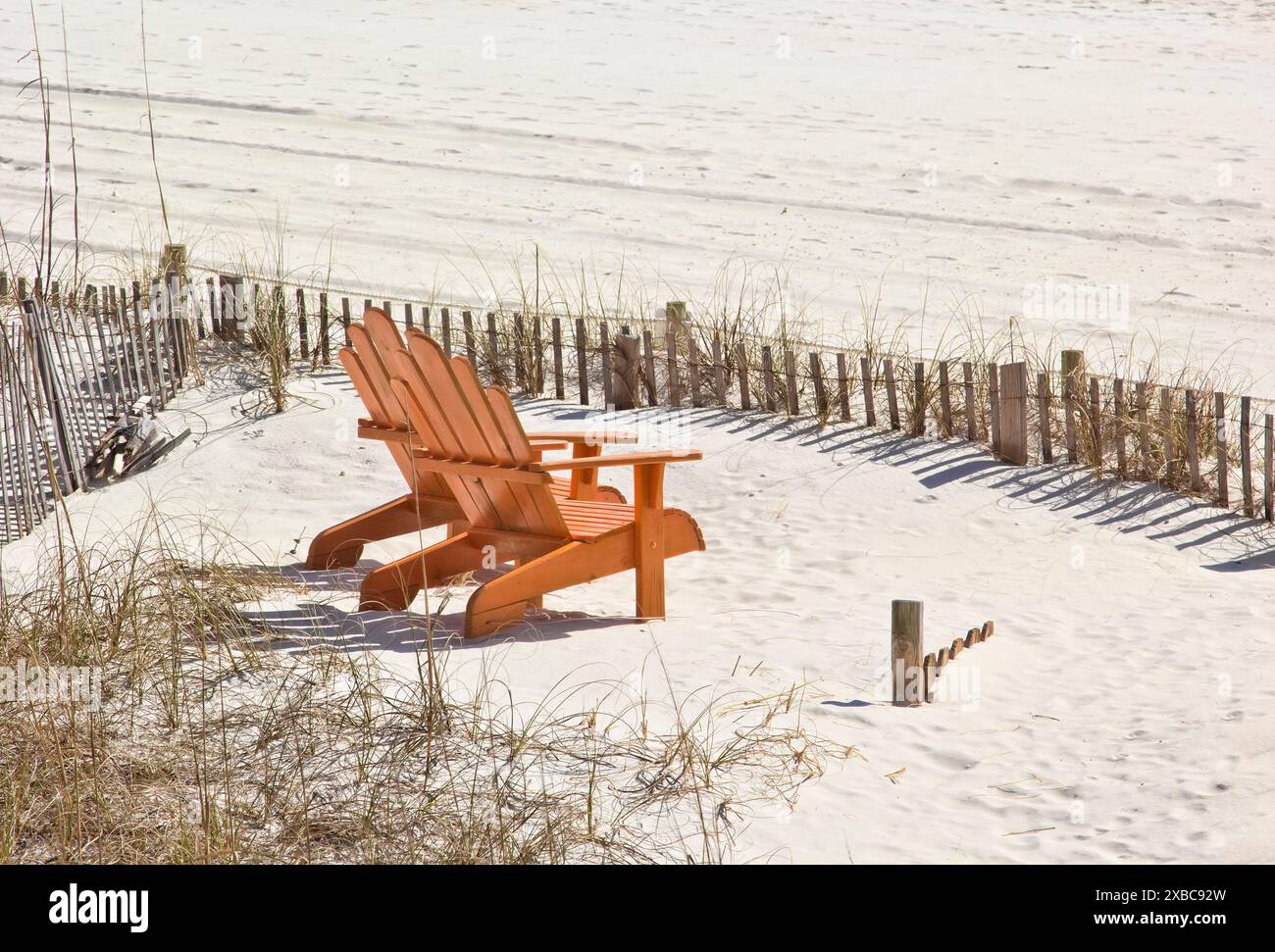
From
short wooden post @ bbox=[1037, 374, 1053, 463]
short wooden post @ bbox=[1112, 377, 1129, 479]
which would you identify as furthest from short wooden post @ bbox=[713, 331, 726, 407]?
short wooden post @ bbox=[1112, 377, 1129, 479]

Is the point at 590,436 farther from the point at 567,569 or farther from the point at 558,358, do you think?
the point at 558,358

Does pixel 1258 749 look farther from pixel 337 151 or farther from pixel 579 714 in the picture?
pixel 337 151

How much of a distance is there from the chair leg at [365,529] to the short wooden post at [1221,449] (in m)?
3.43

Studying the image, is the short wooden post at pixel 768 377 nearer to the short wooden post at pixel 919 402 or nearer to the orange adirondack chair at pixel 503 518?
the short wooden post at pixel 919 402

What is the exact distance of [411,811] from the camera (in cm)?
314

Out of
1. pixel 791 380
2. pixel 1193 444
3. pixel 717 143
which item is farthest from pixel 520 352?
pixel 717 143

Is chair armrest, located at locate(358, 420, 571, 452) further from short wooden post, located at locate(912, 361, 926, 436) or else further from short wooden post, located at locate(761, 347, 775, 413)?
short wooden post, located at locate(912, 361, 926, 436)

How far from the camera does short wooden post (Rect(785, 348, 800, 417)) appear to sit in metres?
6.88

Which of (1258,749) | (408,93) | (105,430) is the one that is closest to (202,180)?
(408,93)

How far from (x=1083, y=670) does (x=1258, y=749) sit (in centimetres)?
81

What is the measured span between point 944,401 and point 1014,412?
37cm

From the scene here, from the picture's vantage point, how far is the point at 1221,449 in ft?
19.5

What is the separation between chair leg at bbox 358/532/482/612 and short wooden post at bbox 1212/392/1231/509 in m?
3.35

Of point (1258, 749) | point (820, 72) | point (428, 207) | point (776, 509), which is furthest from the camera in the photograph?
point (820, 72)
